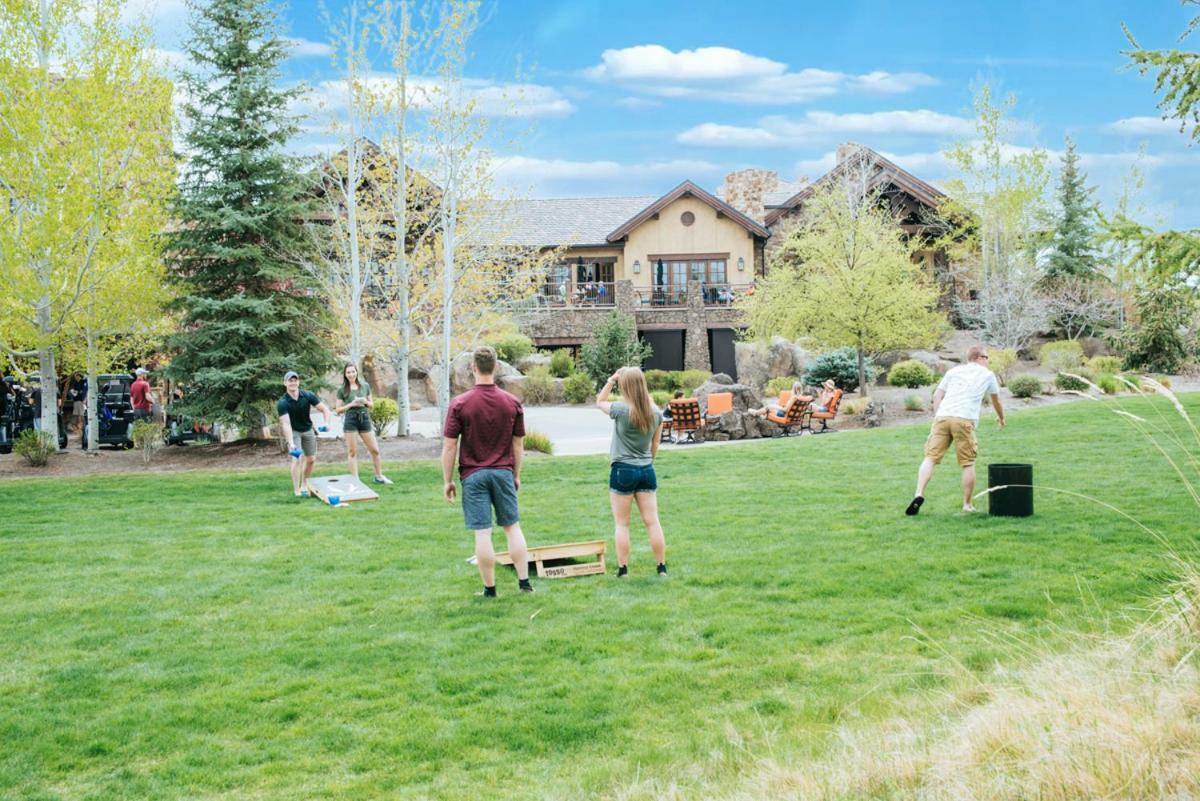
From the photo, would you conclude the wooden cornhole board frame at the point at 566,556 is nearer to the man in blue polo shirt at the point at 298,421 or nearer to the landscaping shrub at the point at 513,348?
the man in blue polo shirt at the point at 298,421

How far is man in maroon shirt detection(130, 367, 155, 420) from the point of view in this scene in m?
22.4

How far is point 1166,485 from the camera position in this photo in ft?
39.7

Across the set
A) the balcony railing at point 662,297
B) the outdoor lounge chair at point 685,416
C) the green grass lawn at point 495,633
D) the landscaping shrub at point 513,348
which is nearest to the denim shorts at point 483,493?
the green grass lawn at point 495,633

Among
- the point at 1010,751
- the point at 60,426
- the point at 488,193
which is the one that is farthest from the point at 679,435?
the point at 1010,751

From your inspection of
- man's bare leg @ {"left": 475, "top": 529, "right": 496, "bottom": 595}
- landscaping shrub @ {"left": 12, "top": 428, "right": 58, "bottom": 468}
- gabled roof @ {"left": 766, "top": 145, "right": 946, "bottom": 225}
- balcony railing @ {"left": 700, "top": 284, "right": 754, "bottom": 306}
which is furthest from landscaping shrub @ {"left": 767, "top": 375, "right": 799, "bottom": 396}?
man's bare leg @ {"left": 475, "top": 529, "right": 496, "bottom": 595}

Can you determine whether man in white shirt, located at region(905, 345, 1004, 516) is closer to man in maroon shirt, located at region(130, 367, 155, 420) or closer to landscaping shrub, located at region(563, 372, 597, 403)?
man in maroon shirt, located at region(130, 367, 155, 420)

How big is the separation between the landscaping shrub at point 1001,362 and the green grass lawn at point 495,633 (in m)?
17.4

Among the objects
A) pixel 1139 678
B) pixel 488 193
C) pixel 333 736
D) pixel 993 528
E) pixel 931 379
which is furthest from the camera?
pixel 931 379

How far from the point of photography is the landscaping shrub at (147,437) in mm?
19469

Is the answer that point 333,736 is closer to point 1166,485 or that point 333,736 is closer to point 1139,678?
point 1139,678

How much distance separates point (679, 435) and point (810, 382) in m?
11.1

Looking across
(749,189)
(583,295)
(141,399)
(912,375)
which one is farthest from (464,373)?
(749,189)

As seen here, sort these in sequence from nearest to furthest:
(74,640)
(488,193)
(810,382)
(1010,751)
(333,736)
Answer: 1. (1010,751)
2. (333,736)
3. (74,640)
4. (488,193)
5. (810,382)

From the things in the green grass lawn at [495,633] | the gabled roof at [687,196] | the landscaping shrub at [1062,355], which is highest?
the gabled roof at [687,196]
